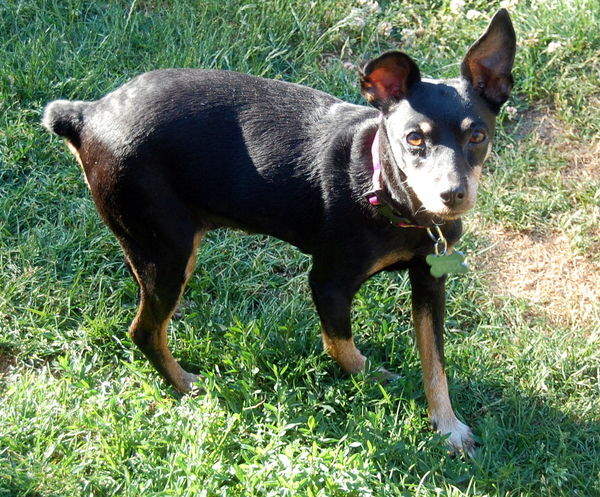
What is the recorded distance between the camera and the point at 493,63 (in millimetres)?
3357

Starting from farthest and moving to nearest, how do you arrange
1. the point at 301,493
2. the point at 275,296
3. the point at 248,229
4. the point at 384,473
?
the point at 275,296
the point at 248,229
the point at 384,473
the point at 301,493

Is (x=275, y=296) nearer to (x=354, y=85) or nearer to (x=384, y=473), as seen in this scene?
(x=384, y=473)

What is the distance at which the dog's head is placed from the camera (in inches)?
123

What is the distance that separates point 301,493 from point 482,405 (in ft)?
3.69

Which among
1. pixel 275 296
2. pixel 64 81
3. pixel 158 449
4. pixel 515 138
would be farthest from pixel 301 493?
pixel 64 81

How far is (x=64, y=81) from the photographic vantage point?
5340mm

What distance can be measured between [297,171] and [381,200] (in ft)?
1.42

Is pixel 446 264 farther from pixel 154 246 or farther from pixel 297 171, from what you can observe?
pixel 154 246

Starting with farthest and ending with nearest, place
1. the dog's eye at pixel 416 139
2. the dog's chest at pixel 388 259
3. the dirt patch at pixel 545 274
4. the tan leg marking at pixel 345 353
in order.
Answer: the dirt patch at pixel 545 274 → the tan leg marking at pixel 345 353 → the dog's chest at pixel 388 259 → the dog's eye at pixel 416 139

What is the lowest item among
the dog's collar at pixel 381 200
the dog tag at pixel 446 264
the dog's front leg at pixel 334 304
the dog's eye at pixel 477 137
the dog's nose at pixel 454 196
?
the dog's front leg at pixel 334 304

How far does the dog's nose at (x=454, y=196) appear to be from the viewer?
3.04 m

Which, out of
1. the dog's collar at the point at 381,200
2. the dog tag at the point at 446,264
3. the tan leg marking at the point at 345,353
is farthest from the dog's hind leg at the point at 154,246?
the dog tag at the point at 446,264

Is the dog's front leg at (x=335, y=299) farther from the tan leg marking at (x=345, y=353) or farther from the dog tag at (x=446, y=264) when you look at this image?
the dog tag at (x=446, y=264)

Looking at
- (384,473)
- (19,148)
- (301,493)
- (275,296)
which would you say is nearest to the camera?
(301,493)
